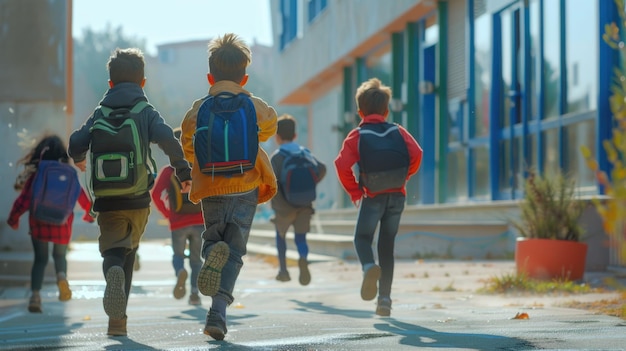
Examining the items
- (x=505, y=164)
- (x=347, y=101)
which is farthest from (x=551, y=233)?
(x=347, y=101)

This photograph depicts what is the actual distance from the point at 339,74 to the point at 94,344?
23511 mm

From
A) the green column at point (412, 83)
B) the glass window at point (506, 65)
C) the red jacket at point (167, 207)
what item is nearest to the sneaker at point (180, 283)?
the red jacket at point (167, 207)

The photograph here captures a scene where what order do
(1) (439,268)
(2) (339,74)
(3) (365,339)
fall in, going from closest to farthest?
(3) (365,339) → (1) (439,268) → (2) (339,74)

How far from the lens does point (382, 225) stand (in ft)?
26.1

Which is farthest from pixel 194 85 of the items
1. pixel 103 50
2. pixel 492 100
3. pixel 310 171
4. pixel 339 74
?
pixel 310 171

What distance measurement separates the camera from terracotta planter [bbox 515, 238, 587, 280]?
418 inches

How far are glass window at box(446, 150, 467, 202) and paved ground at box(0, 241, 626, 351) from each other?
201 inches

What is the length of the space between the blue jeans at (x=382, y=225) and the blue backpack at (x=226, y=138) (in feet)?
5.98

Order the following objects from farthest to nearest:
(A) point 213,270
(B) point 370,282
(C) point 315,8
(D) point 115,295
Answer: (C) point 315,8
(B) point 370,282
(D) point 115,295
(A) point 213,270

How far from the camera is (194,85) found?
98.2m

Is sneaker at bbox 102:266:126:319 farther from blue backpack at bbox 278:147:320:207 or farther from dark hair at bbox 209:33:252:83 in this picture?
blue backpack at bbox 278:147:320:207

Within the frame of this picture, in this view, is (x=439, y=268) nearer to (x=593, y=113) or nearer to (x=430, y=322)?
(x=593, y=113)

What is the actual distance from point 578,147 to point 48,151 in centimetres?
692

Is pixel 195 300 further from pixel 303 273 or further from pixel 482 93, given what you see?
pixel 482 93
